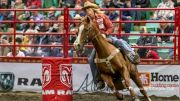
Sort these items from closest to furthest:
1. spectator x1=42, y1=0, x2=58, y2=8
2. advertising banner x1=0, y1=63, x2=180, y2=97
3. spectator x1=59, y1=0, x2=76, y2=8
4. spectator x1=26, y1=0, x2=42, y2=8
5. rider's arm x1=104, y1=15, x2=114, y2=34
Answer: rider's arm x1=104, y1=15, x2=114, y2=34, advertising banner x1=0, y1=63, x2=180, y2=97, spectator x1=59, y1=0, x2=76, y2=8, spectator x1=26, y1=0, x2=42, y2=8, spectator x1=42, y1=0, x2=58, y2=8

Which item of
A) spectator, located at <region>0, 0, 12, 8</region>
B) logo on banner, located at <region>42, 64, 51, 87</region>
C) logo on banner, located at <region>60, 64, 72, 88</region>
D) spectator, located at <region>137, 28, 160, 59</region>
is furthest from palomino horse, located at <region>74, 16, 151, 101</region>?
spectator, located at <region>0, 0, 12, 8</region>

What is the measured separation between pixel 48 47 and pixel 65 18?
3.40 ft

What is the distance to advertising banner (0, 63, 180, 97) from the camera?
1678 cm

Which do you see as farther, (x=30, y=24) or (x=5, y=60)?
(x=30, y=24)

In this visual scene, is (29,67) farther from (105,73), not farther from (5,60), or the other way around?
(105,73)

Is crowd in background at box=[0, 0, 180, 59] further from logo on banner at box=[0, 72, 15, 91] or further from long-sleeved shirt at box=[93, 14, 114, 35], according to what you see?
long-sleeved shirt at box=[93, 14, 114, 35]

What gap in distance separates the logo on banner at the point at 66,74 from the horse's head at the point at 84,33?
1.14m

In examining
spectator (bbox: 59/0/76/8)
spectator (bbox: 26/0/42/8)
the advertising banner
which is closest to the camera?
the advertising banner

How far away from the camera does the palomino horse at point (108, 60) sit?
42.6ft

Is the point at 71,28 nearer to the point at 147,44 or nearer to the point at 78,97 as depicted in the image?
the point at 78,97

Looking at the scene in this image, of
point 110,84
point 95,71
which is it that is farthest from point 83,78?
point 110,84

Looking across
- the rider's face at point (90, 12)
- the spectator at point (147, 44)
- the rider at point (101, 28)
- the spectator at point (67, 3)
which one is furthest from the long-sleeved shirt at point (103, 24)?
the spectator at point (67, 3)

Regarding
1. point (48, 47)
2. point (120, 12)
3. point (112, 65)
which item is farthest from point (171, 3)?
point (112, 65)

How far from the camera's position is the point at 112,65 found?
44.9 ft
